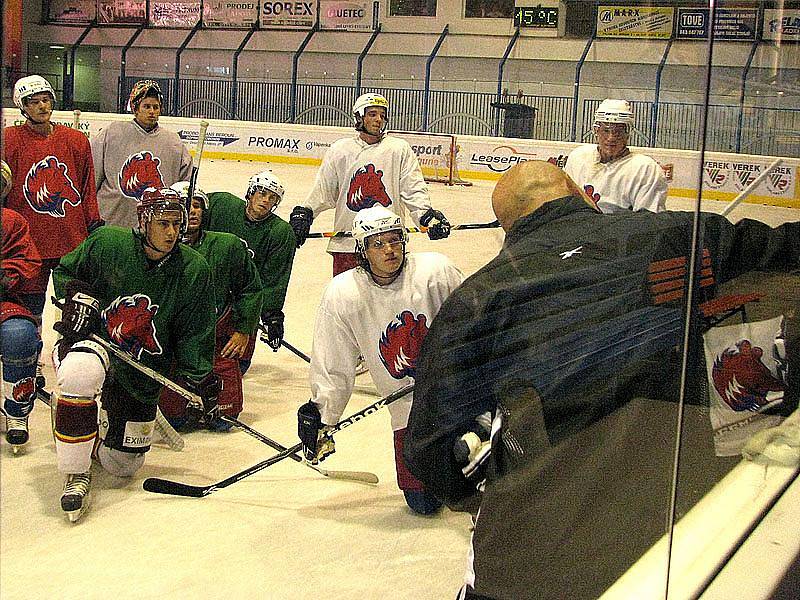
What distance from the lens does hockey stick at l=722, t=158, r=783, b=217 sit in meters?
1.01

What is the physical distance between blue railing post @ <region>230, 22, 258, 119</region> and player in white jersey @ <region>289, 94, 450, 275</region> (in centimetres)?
51

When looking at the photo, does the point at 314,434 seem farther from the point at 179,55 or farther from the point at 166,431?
the point at 179,55

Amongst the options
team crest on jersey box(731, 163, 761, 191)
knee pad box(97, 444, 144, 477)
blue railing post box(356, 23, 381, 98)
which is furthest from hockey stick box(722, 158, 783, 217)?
knee pad box(97, 444, 144, 477)

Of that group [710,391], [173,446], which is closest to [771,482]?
[710,391]

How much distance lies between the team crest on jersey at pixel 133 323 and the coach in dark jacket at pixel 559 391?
1.32m

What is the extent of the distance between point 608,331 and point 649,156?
0.65ft

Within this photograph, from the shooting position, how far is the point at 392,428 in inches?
72.0

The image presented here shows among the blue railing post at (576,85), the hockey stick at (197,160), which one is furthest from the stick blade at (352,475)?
the blue railing post at (576,85)

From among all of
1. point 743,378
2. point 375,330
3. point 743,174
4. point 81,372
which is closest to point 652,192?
point 743,174

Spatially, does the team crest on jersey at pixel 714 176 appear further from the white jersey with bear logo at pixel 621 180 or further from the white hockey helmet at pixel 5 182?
the white hockey helmet at pixel 5 182

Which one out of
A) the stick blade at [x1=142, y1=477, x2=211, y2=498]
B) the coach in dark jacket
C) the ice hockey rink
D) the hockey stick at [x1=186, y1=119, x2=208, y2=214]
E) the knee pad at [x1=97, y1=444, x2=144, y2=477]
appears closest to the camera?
the ice hockey rink

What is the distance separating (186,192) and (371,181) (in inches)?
16.7

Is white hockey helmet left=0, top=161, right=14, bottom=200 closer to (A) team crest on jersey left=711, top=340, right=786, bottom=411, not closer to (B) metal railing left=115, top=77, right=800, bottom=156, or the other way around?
(B) metal railing left=115, top=77, right=800, bottom=156

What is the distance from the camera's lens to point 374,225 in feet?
6.10
